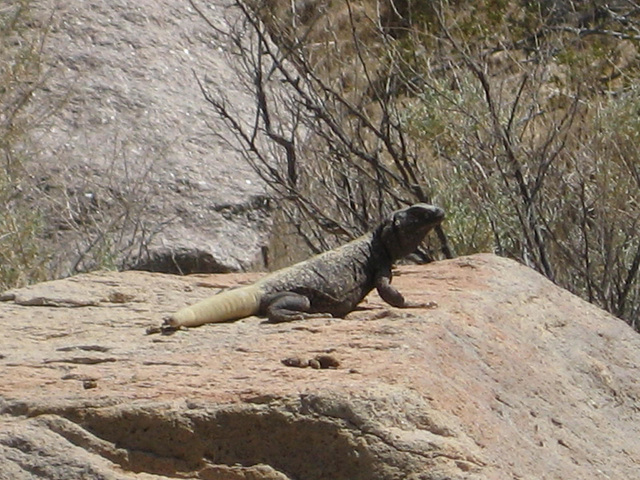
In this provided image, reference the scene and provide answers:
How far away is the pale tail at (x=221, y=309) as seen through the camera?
13.4ft

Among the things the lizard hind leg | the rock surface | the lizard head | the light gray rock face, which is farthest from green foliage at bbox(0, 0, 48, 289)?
the lizard hind leg

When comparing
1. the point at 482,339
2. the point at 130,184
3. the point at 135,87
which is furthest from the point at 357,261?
the point at 135,87

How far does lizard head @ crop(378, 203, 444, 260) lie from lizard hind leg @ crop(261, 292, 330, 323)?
0.47m

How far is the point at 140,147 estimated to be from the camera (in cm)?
937

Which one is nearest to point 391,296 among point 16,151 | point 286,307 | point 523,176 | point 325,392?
point 286,307

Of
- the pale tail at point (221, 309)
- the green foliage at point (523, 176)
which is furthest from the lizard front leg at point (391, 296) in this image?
the green foliage at point (523, 176)

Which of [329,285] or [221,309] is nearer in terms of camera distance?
[221,309]

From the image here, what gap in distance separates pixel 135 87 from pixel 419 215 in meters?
5.58

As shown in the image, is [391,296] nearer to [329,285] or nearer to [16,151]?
[329,285]

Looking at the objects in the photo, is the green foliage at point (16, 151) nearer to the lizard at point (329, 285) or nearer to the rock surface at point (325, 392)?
the rock surface at point (325, 392)

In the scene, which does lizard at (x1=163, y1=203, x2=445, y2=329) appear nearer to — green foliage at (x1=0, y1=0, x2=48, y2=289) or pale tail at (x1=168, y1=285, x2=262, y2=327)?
pale tail at (x1=168, y1=285, x2=262, y2=327)

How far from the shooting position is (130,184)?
346 inches

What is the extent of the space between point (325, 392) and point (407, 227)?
5.25ft

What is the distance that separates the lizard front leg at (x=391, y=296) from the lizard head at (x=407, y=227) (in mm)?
181
